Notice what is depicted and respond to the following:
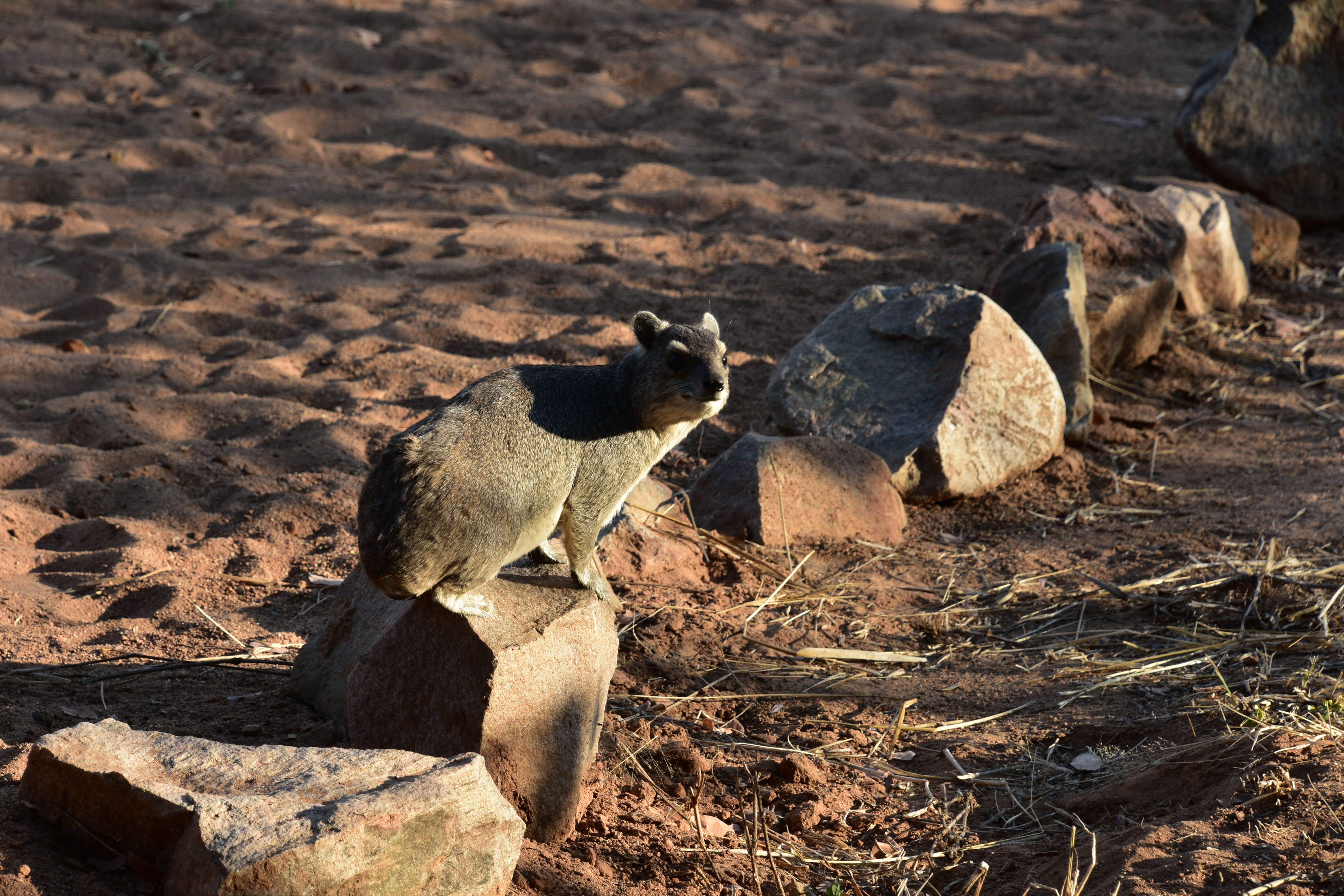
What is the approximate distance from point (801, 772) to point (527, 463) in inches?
52.5

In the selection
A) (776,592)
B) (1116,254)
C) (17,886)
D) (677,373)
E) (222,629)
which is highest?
(677,373)

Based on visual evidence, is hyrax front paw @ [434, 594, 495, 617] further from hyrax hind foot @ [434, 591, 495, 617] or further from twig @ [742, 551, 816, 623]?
twig @ [742, 551, 816, 623]

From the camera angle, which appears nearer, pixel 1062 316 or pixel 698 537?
pixel 698 537

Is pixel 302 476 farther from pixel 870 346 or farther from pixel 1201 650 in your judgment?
pixel 1201 650

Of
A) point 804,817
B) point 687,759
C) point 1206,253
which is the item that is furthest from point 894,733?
point 1206,253

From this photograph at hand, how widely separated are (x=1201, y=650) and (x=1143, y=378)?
121 inches

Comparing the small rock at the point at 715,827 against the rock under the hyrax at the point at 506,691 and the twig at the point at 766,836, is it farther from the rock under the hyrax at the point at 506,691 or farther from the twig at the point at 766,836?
the rock under the hyrax at the point at 506,691

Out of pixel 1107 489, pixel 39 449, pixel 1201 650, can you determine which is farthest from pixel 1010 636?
pixel 39 449

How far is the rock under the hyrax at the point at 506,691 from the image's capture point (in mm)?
3227

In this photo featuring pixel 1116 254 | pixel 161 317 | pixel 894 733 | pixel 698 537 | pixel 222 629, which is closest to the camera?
pixel 894 733

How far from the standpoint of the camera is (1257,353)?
7152mm

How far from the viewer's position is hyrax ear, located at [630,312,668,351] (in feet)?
12.0

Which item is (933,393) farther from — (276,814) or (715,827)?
(276,814)

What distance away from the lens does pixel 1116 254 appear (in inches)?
275
